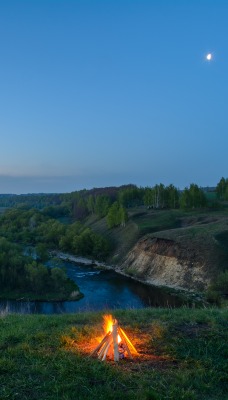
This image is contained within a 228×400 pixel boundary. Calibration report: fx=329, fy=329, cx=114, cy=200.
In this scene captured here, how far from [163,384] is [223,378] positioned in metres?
1.59

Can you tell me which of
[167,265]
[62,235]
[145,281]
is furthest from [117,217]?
[145,281]

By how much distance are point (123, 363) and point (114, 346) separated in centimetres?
46

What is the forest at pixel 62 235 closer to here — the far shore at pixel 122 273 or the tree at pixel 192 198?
the tree at pixel 192 198

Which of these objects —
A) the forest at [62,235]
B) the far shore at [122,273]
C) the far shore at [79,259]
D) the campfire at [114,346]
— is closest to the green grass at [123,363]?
the campfire at [114,346]

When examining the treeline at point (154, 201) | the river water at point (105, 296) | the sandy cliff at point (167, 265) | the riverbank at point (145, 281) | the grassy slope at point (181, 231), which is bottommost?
the river water at point (105, 296)

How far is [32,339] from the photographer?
32.7ft

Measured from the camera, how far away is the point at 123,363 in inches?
326

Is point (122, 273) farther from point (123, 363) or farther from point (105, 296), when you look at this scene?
point (123, 363)

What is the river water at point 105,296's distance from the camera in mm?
42003

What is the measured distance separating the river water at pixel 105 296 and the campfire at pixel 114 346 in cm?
2908

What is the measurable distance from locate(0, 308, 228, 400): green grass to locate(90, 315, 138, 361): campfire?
0.69 ft

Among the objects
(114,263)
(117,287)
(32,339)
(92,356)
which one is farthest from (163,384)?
(114,263)

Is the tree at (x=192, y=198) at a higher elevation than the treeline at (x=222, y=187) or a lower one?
lower

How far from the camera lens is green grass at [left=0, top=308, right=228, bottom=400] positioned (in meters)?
7.01
